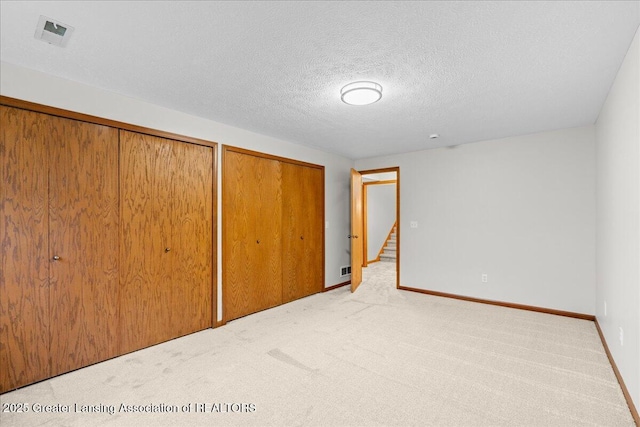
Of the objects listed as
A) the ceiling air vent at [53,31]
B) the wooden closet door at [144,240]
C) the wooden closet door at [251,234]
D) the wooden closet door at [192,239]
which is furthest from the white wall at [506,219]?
the ceiling air vent at [53,31]

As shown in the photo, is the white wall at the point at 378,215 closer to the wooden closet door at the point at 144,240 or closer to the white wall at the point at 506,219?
the white wall at the point at 506,219

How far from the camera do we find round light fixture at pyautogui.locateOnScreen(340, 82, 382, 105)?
93.9 inches

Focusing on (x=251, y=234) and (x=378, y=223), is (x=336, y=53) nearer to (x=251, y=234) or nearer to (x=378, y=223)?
(x=251, y=234)

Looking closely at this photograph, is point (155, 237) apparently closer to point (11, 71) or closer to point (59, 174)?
point (59, 174)

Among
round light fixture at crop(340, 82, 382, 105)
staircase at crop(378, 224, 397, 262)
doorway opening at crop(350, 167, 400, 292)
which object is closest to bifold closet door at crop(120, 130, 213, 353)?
round light fixture at crop(340, 82, 382, 105)

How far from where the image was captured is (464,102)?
2812mm

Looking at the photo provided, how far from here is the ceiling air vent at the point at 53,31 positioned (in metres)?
1.67

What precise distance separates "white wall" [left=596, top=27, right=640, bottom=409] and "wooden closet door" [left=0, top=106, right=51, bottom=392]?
3.98 m

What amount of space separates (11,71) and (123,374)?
2385 millimetres

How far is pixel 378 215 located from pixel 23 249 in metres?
7.38

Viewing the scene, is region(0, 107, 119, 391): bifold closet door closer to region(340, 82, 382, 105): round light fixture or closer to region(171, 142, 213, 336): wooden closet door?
region(171, 142, 213, 336): wooden closet door

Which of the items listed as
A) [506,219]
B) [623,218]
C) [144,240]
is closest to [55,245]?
[144,240]

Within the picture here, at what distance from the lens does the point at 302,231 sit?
4.56 m

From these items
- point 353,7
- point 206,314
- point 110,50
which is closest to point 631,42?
point 353,7
